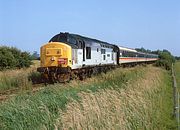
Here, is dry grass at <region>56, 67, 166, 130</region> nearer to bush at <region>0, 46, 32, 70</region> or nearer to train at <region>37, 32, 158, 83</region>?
train at <region>37, 32, 158, 83</region>

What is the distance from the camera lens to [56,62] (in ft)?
73.2

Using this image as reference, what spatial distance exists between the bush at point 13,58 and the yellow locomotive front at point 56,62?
11583 mm

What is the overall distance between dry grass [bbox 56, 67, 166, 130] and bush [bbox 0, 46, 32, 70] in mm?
22961

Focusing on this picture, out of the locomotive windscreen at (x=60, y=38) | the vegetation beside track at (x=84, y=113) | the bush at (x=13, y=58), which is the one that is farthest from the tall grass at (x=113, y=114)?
the bush at (x=13, y=58)

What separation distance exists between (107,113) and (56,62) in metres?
13.2

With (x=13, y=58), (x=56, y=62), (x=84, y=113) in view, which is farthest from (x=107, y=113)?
(x=13, y=58)

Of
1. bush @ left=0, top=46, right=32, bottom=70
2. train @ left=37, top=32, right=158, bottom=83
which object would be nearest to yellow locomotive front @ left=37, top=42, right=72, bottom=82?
train @ left=37, top=32, right=158, bottom=83

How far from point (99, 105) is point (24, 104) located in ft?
6.98

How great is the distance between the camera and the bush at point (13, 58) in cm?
3322

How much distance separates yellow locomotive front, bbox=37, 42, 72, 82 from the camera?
22109 millimetres

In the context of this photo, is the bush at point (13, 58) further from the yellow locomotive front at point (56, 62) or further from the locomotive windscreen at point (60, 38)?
the yellow locomotive front at point (56, 62)

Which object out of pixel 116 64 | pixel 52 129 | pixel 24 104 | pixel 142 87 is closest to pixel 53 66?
pixel 142 87

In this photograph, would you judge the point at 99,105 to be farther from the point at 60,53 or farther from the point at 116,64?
the point at 116,64

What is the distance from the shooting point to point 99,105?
9.97 m
